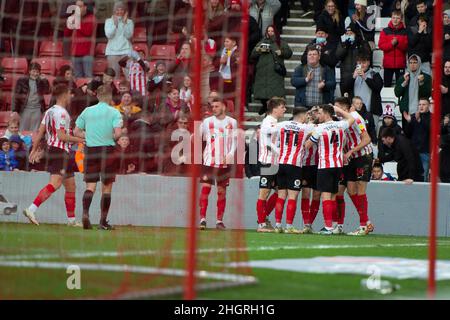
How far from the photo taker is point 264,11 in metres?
23.0

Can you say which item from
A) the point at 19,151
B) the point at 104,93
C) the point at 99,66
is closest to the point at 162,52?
the point at 99,66

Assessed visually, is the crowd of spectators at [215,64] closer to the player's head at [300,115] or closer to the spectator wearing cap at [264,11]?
the spectator wearing cap at [264,11]

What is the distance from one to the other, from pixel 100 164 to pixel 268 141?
308 cm

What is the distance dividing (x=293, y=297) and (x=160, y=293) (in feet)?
3.32

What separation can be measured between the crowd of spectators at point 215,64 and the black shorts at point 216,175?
2.17m

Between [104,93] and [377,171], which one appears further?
[377,171]

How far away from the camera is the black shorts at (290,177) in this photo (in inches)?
719

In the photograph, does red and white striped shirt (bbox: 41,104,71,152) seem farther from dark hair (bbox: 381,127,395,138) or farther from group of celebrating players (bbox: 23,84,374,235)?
dark hair (bbox: 381,127,395,138)

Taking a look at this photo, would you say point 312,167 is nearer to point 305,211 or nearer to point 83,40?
point 305,211

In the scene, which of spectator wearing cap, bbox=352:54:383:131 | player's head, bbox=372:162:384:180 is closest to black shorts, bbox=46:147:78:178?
player's head, bbox=372:162:384:180

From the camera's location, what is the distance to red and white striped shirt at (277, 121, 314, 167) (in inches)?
715

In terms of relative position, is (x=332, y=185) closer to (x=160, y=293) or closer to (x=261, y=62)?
(x=261, y=62)

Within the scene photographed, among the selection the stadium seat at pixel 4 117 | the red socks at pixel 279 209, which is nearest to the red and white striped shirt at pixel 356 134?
the red socks at pixel 279 209

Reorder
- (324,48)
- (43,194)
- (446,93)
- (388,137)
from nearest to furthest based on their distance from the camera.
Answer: (43,194)
(388,137)
(446,93)
(324,48)
